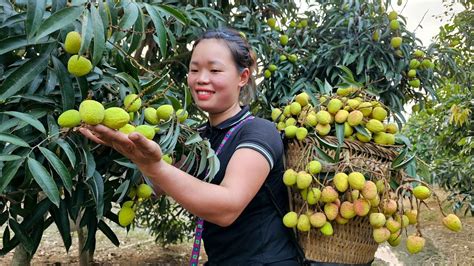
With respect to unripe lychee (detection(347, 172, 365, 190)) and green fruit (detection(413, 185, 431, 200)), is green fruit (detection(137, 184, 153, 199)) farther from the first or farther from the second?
green fruit (detection(413, 185, 431, 200))

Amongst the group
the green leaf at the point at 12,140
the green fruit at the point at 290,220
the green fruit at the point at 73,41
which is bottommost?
the green fruit at the point at 290,220

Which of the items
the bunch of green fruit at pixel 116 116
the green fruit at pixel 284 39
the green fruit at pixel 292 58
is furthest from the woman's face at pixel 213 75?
the green fruit at pixel 284 39

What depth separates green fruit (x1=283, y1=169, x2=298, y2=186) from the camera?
119cm

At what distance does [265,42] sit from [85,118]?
206cm

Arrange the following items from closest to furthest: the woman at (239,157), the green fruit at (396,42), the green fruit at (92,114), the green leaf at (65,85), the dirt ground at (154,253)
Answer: the green fruit at (92,114)
the green leaf at (65,85)
the woman at (239,157)
the green fruit at (396,42)
the dirt ground at (154,253)

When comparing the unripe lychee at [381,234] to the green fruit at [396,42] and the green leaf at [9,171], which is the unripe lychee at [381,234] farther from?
the green fruit at [396,42]

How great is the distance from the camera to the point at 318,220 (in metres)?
1.17

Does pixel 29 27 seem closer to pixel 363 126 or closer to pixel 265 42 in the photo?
pixel 363 126

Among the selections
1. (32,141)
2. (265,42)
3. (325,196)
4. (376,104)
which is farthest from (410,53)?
(32,141)

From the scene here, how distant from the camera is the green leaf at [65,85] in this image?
0.96 metres

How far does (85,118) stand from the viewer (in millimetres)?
745

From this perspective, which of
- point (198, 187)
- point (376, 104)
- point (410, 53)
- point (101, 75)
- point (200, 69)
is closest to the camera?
point (198, 187)

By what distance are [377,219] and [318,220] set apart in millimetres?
148

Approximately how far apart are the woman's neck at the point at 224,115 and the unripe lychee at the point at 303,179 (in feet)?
0.84
